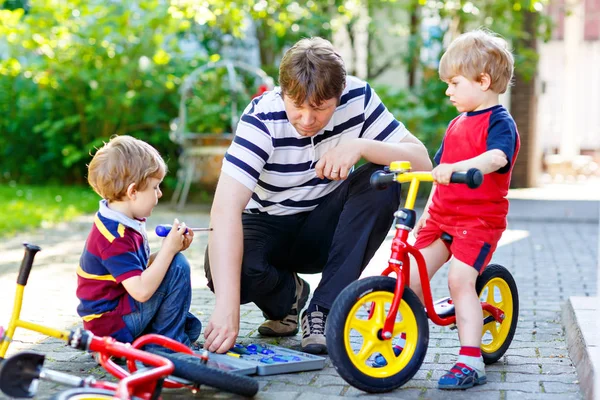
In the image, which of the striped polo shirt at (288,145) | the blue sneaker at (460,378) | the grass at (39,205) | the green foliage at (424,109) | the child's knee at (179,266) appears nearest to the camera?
the blue sneaker at (460,378)

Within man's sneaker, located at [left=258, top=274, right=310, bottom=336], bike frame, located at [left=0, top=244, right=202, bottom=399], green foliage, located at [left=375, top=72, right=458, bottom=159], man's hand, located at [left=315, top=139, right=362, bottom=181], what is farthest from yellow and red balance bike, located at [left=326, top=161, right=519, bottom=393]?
green foliage, located at [left=375, top=72, right=458, bottom=159]

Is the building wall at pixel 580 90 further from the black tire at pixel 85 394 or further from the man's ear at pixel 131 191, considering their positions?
the black tire at pixel 85 394

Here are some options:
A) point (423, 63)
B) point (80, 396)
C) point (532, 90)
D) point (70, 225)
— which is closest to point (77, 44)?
point (70, 225)

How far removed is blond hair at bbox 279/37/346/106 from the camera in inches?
112

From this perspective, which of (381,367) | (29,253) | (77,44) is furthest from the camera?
(77,44)

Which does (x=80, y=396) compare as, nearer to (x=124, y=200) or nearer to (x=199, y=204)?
(x=124, y=200)

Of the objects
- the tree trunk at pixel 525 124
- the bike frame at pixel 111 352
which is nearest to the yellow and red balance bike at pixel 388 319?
the bike frame at pixel 111 352

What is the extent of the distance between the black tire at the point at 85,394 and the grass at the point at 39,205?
494 cm

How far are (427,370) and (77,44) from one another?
8018 millimetres

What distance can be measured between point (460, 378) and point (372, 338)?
323 mm

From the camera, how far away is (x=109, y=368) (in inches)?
92.2

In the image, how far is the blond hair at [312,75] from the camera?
2.86 metres

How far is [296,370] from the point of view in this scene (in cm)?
286

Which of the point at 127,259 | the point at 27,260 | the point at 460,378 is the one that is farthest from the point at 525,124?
the point at 27,260
